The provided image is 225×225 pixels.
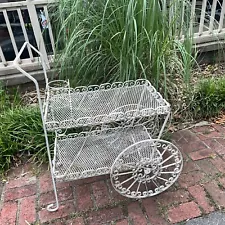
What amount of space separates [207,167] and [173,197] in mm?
376

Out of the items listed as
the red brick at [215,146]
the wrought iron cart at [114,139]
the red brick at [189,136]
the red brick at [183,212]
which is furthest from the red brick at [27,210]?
the red brick at [215,146]

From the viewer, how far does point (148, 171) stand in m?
1.53

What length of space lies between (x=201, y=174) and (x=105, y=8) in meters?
1.27

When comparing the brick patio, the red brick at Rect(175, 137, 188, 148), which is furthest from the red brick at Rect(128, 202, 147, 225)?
the red brick at Rect(175, 137, 188, 148)

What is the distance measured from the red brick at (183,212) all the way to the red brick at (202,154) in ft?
1.36

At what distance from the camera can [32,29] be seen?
9.00ft

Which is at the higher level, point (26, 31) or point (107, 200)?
point (26, 31)

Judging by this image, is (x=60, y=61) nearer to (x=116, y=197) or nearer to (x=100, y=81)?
(x=100, y=81)

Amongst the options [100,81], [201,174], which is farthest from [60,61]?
[201,174]

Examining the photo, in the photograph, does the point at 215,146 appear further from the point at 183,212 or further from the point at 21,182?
the point at 21,182

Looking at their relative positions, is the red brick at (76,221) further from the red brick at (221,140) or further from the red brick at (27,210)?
the red brick at (221,140)

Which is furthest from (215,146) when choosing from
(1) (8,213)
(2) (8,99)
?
(2) (8,99)

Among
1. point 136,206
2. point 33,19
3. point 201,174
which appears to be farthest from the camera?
point 33,19

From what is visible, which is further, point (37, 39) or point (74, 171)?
point (37, 39)
